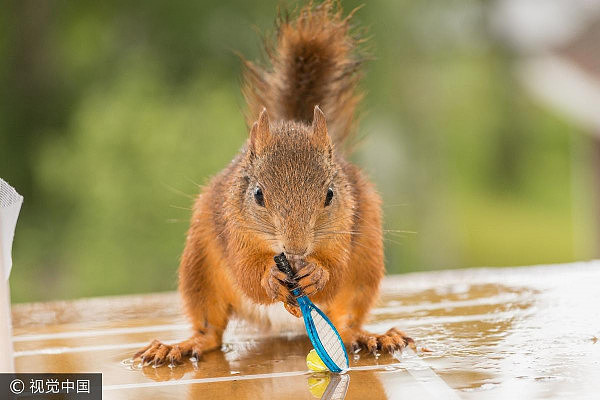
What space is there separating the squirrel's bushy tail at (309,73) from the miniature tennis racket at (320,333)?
521mm

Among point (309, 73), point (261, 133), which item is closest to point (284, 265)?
point (261, 133)

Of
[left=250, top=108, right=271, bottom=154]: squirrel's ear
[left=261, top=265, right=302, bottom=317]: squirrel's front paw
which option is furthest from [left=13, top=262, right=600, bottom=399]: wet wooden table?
[left=250, top=108, right=271, bottom=154]: squirrel's ear

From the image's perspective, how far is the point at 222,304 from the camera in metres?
1.60

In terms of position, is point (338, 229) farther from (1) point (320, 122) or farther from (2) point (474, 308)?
(2) point (474, 308)

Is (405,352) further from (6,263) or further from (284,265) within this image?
(6,263)

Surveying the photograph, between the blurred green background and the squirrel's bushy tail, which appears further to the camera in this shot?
the blurred green background

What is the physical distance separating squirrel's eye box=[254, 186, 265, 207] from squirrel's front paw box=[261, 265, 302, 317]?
11cm

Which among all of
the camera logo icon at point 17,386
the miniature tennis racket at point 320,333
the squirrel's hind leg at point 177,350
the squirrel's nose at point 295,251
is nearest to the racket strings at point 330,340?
the miniature tennis racket at point 320,333

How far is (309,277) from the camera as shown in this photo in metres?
1.35

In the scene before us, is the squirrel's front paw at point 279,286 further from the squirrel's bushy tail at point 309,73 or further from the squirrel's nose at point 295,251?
the squirrel's bushy tail at point 309,73

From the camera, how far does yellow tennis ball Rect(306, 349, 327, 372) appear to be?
4.36ft

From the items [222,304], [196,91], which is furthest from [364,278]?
[196,91]

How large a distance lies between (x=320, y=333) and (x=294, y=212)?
21cm

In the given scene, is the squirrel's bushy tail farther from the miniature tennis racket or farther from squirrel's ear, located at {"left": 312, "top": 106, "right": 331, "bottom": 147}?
the miniature tennis racket
